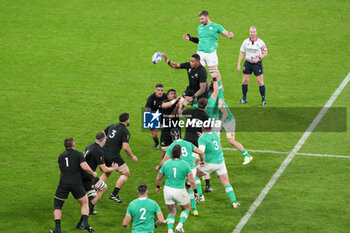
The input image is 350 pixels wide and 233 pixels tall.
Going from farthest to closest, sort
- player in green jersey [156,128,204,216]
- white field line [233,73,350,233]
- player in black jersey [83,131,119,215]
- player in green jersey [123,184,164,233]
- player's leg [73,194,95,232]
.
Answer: white field line [233,73,350,233], player in black jersey [83,131,119,215], player in green jersey [156,128,204,216], player's leg [73,194,95,232], player in green jersey [123,184,164,233]

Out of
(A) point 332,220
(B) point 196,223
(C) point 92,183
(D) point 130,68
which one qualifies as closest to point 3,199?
(C) point 92,183

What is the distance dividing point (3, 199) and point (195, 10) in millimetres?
18139

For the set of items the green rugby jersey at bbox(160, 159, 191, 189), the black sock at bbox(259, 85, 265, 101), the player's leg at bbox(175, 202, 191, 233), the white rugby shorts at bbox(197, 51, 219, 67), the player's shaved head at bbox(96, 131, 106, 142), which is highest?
the white rugby shorts at bbox(197, 51, 219, 67)

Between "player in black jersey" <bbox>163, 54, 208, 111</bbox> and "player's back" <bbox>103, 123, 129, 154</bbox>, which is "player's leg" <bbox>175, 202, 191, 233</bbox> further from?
"player in black jersey" <bbox>163, 54, 208, 111</bbox>

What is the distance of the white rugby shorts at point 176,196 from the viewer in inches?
530

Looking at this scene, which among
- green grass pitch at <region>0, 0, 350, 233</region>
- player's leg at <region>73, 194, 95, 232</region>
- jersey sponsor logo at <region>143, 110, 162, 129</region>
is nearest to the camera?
player's leg at <region>73, 194, 95, 232</region>

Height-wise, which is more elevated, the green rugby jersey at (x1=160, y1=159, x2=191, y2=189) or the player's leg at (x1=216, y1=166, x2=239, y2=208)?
the green rugby jersey at (x1=160, y1=159, x2=191, y2=189)

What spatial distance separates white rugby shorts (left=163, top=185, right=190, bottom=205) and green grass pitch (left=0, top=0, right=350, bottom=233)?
0.93 metres

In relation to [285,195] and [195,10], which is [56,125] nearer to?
[285,195]

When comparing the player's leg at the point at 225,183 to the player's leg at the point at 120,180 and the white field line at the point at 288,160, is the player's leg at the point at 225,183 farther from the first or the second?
the player's leg at the point at 120,180

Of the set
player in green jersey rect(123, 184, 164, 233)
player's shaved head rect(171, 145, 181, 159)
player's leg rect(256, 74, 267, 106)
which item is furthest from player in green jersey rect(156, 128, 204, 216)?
player's leg rect(256, 74, 267, 106)

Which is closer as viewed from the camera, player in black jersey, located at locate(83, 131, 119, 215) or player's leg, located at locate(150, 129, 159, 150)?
player in black jersey, located at locate(83, 131, 119, 215)

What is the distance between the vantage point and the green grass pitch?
15.1 metres

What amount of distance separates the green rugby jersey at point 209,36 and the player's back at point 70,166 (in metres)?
7.70
